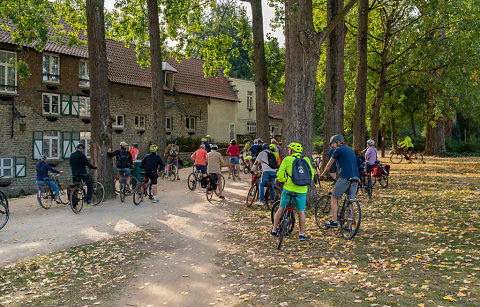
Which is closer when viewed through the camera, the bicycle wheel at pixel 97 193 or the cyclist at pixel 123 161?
the bicycle wheel at pixel 97 193

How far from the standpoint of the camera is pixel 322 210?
380 inches

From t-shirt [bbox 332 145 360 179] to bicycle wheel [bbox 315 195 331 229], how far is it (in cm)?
130

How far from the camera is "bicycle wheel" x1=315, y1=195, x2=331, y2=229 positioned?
9.51 m

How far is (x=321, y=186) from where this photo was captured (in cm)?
1684

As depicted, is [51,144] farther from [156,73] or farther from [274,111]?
[274,111]

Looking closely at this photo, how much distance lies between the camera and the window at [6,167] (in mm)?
24580

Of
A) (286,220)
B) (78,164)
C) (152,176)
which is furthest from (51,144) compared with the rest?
(286,220)

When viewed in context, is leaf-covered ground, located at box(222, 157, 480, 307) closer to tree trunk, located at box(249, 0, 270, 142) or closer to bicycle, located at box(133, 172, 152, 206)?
bicycle, located at box(133, 172, 152, 206)

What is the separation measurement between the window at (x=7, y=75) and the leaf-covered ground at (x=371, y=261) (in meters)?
20.7

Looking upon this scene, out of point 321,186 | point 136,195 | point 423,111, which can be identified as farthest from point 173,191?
point 423,111

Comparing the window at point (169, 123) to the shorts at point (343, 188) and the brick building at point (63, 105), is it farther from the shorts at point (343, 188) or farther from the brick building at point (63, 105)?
the shorts at point (343, 188)

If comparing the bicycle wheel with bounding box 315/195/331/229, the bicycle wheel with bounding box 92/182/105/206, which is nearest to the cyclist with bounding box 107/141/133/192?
the bicycle wheel with bounding box 92/182/105/206

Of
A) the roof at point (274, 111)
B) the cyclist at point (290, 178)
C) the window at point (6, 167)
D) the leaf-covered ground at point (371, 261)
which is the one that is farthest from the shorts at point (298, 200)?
the roof at point (274, 111)

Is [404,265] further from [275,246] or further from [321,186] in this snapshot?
[321,186]
